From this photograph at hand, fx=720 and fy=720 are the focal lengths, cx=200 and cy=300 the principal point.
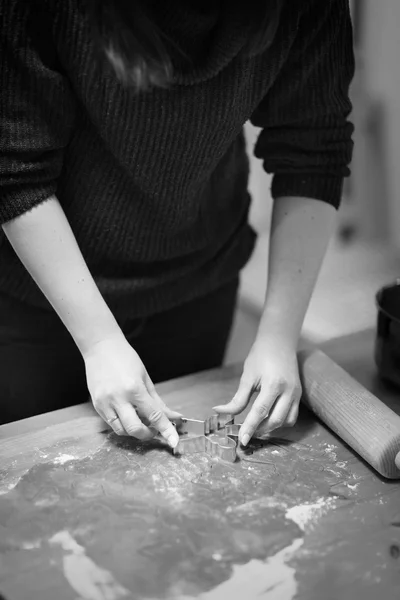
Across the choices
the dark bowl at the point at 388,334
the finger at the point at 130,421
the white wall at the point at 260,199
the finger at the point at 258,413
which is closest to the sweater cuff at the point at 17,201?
the finger at the point at 130,421

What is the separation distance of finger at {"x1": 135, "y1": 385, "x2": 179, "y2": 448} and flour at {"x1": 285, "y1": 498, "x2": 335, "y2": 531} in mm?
155

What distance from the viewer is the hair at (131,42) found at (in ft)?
2.29

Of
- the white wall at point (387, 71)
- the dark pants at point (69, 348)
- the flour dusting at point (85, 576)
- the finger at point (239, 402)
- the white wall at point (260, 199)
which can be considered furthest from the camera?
the white wall at point (260, 199)

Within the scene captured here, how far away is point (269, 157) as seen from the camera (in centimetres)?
99

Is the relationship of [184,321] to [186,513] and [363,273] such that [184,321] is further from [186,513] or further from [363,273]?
[363,273]

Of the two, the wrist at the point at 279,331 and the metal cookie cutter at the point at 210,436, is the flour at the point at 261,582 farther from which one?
the wrist at the point at 279,331

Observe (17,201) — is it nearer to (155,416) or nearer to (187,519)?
(155,416)

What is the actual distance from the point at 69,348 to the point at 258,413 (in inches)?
12.1

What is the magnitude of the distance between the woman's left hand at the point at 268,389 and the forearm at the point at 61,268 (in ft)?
0.59

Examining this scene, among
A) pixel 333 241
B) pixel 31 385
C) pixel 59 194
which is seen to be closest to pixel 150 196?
pixel 59 194

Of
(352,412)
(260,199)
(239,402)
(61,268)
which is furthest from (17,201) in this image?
(260,199)

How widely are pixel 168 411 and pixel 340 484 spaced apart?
0.21 m

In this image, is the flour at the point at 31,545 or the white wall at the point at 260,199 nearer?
the flour at the point at 31,545

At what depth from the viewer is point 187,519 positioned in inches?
28.9
